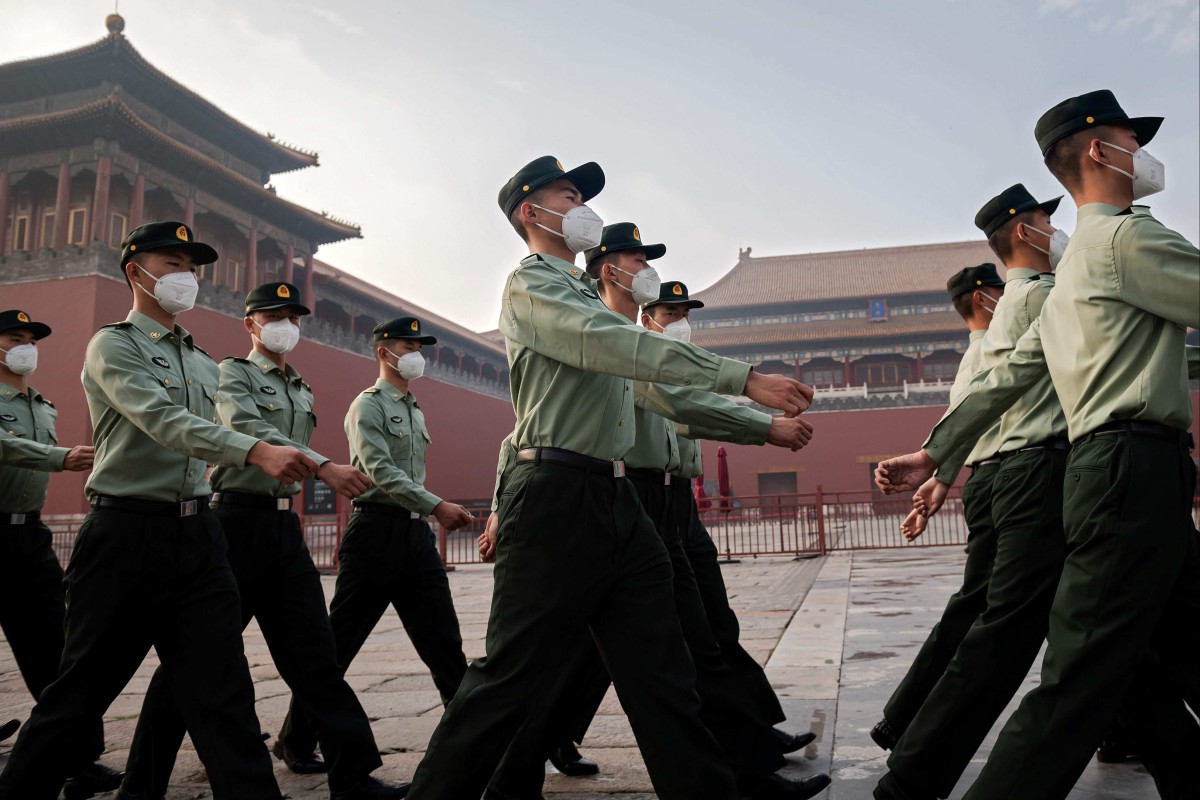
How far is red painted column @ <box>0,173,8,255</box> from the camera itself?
15047 millimetres

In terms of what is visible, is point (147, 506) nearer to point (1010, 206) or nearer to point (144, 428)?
point (144, 428)

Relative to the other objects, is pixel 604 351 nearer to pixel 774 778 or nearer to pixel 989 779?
pixel 989 779

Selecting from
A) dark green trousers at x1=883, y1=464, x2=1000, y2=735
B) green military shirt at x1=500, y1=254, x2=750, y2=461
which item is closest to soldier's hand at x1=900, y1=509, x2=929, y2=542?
dark green trousers at x1=883, y1=464, x2=1000, y2=735

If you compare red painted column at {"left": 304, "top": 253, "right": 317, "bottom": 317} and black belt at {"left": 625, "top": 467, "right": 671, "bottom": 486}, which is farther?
red painted column at {"left": 304, "top": 253, "right": 317, "bottom": 317}

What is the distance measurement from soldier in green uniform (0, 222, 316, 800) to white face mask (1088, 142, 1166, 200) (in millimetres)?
1930

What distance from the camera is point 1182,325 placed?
5.64 feet

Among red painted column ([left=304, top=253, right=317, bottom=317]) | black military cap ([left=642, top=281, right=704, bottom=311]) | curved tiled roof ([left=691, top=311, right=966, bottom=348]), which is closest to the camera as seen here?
black military cap ([left=642, top=281, right=704, bottom=311])

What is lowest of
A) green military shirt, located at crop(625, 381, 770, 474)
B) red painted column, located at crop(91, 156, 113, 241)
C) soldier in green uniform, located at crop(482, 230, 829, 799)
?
soldier in green uniform, located at crop(482, 230, 829, 799)

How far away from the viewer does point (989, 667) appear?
2.16m

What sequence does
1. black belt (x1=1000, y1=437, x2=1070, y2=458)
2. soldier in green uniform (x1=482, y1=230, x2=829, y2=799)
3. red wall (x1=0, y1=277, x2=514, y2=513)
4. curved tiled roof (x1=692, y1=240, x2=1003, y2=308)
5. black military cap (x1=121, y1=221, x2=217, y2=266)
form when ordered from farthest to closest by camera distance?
curved tiled roof (x1=692, y1=240, x2=1003, y2=308), red wall (x1=0, y1=277, x2=514, y2=513), black military cap (x1=121, y1=221, x2=217, y2=266), black belt (x1=1000, y1=437, x2=1070, y2=458), soldier in green uniform (x1=482, y1=230, x2=829, y2=799)

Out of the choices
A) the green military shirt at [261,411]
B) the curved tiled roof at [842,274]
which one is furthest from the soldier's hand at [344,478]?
the curved tiled roof at [842,274]

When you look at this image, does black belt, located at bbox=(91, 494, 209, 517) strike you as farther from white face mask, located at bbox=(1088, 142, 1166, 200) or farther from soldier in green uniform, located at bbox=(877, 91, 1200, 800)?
white face mask, located at bbox=(1088, 142, 1166, 200)

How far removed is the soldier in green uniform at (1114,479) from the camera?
1.65 meters

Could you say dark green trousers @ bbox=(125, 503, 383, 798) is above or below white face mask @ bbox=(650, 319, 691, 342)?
below
